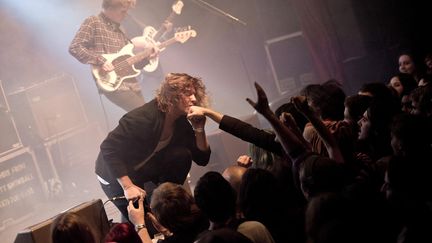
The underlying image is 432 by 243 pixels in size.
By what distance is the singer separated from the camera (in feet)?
14.0

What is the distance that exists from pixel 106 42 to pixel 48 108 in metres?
2.33

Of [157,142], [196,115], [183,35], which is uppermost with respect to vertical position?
[183,35]

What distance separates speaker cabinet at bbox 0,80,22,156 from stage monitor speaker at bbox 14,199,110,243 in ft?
15.3

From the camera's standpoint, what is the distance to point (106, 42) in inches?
274

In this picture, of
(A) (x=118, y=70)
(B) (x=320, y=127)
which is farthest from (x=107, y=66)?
(B) (x=320, y=127)

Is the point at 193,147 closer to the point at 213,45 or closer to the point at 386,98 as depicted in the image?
the point at 386,98

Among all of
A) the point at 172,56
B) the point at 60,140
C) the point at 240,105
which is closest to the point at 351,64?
the point at 240,105

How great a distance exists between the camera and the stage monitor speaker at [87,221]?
3582 millimetres

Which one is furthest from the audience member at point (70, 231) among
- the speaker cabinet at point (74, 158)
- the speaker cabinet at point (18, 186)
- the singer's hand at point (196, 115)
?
the speaker cabinet at point (74, 158)

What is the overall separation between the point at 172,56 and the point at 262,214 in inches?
276

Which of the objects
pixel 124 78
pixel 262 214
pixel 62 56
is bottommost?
pixel 262 214

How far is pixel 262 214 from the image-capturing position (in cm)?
277

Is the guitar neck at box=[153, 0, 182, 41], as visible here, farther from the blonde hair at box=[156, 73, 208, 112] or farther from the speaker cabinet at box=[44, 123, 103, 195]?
the blonde hair at box=[156, 73, 208, 112]

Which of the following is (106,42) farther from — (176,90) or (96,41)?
(176,90)
